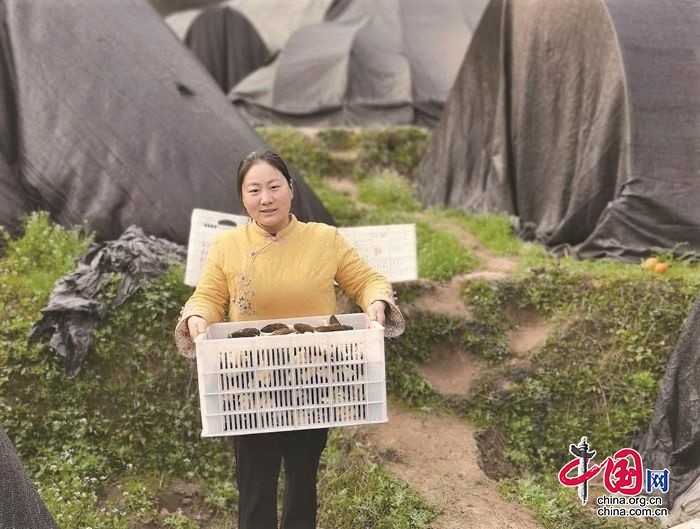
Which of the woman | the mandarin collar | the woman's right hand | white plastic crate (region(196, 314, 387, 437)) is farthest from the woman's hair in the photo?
white plastic crate (region(196, 314, 387, 437))

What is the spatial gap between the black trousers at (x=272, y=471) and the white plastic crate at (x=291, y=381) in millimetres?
182

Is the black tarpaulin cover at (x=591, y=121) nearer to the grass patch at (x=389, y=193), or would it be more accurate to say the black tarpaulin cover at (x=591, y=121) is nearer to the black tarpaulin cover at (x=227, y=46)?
the grass patch at (x=389, y=193)

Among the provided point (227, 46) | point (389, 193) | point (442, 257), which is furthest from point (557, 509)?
point (227, 46)

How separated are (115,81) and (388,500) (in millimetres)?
3399

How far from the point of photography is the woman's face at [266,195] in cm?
278

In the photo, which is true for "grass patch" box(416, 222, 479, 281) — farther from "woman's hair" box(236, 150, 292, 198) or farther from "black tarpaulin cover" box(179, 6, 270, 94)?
"black tarpaulin cover" box(179, 6, 270, 94)

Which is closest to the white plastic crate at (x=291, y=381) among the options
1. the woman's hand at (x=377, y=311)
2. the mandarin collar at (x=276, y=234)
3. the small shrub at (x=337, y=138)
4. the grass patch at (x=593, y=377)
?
the woman's hand at (x=377, y=311)

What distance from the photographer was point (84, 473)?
3.96 meters

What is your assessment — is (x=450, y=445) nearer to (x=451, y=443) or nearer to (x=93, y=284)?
(x=451, y=443)

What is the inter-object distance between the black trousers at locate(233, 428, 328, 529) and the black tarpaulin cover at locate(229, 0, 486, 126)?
8366mm

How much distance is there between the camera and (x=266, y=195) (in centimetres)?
277

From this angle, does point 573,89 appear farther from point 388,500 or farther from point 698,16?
point 388,500

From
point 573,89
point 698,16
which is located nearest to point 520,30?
point 573,89

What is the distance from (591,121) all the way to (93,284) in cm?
382
